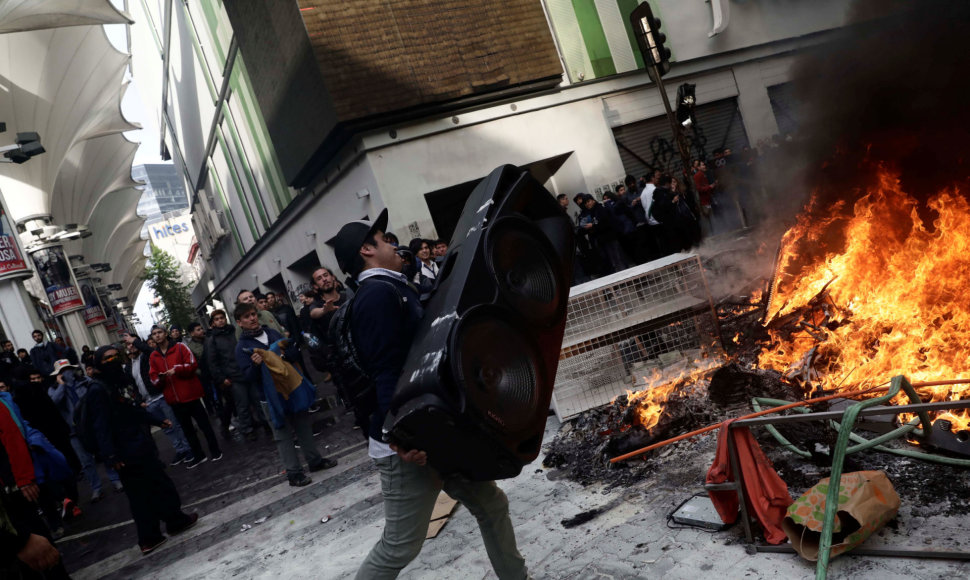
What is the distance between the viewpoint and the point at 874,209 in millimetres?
5410

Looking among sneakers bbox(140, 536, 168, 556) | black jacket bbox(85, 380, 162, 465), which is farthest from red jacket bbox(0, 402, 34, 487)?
sneakers bbox(140, 536, 168, 556)

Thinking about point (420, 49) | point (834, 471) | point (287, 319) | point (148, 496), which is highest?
point (420, 49)

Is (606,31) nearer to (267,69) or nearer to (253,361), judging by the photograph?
(267,69)

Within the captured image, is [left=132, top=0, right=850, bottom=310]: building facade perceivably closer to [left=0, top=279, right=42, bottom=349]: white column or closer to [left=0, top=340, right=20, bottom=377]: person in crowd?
[left=0, top=340, right=20, bottom=377]: person in crowd

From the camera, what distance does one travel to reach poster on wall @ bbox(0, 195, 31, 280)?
17953 millimetres

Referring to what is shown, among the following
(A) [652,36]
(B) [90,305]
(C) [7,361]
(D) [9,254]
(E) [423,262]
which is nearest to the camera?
(E) [423,262]

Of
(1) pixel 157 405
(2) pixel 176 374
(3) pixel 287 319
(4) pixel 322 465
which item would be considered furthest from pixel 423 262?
(1) pixel 157 405

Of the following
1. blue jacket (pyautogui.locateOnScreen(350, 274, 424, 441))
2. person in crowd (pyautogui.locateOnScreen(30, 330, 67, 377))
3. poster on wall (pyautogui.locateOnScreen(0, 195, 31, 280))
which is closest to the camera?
blue jacket (pyautogui.locateOnScreen(350, 274, 424, 441))

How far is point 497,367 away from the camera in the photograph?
2578mm

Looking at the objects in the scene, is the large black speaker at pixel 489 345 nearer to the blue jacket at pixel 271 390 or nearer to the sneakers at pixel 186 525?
the blue jacket at pixel 271 390

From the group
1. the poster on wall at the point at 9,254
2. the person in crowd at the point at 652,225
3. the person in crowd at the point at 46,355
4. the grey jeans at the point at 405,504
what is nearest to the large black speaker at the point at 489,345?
the grey jeans at the point at 405,504

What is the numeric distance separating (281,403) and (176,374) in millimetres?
2927

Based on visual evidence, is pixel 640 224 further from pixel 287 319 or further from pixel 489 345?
pixel 489 345

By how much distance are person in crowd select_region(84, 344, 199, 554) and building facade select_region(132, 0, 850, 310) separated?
21.5ft
